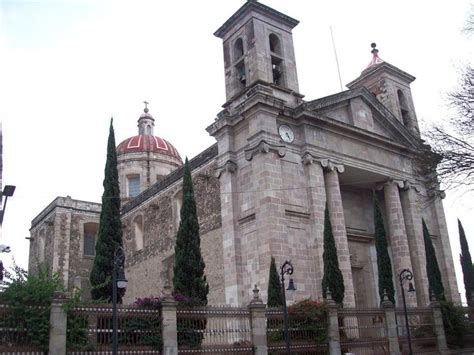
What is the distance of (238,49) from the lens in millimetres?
21453

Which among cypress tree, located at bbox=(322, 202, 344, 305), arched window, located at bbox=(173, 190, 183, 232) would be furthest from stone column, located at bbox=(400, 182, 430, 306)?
arched window, located at bbox=(173, 190, 183, 232)

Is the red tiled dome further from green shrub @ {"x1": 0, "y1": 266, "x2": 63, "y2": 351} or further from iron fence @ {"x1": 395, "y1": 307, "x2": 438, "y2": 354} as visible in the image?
green shrub @ {"x1": 0, "y1": 266, "x2": 63, "y2": 351}

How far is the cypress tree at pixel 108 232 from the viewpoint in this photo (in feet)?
51.8

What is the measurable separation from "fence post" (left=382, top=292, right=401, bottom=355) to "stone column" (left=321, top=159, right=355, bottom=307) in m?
1.82

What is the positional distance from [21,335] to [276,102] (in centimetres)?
1197

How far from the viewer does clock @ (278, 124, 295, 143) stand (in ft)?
61.7

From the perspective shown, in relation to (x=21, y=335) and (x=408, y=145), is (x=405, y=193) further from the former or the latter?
(x=21, y=335)

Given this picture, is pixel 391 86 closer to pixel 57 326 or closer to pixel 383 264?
pixel 383 264

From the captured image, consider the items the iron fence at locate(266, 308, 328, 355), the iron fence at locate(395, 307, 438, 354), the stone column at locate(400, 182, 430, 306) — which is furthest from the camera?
the stone column at locate(400, 182, 430, 306)

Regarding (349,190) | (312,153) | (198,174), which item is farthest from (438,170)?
(198,174)

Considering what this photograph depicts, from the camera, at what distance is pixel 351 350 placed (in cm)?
1457

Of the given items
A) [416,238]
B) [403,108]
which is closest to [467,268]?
[416,238]

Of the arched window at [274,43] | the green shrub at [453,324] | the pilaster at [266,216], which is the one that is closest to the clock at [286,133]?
the pilaster at [266,216]

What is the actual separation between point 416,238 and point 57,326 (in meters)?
16.3
